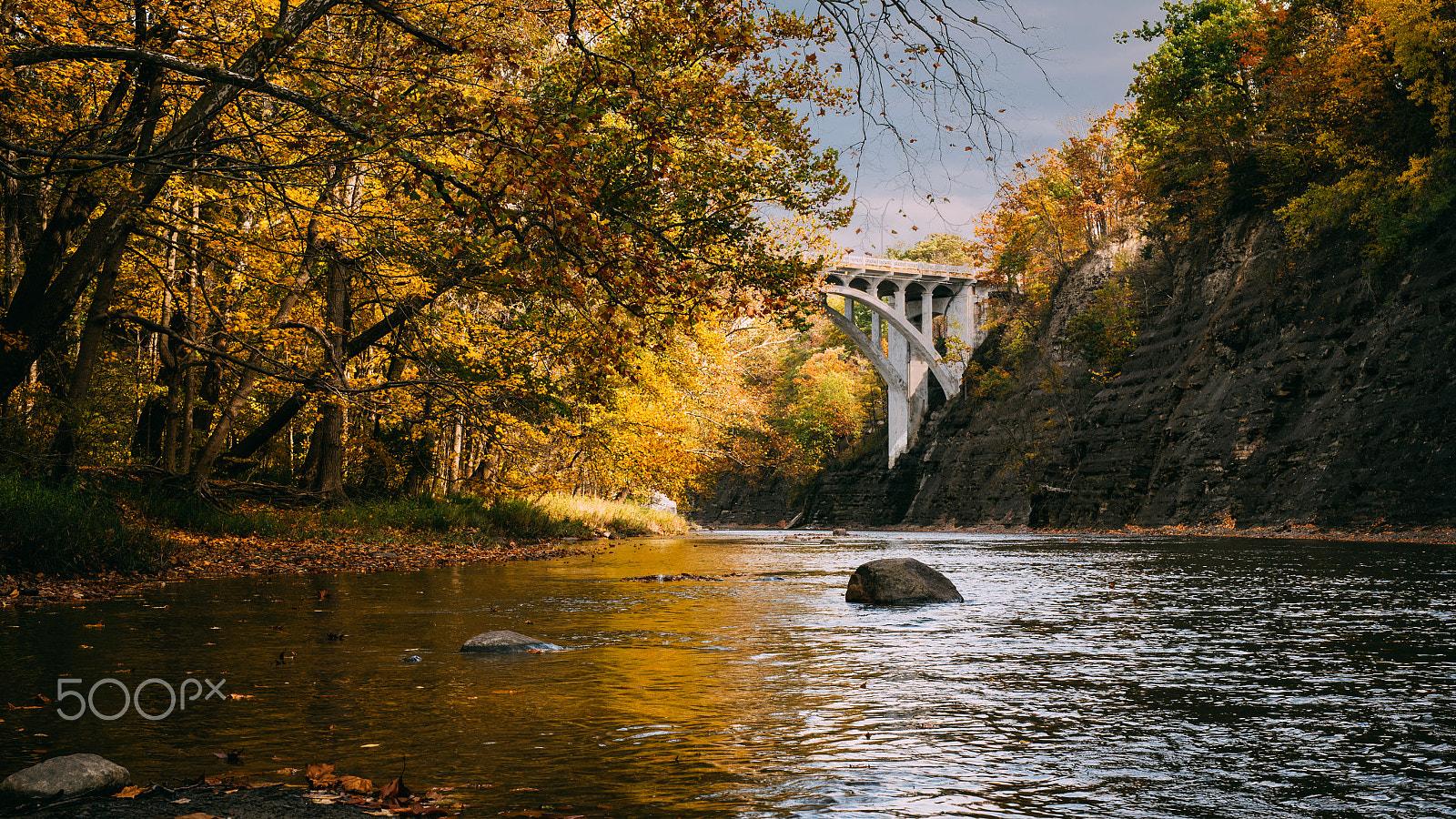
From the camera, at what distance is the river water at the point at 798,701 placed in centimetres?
345

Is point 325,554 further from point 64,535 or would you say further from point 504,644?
point 504,644

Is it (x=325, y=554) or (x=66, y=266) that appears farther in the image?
(x=325, y=554)

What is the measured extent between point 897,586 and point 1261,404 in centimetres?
2043

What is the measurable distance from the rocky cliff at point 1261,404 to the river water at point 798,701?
43.9 ft

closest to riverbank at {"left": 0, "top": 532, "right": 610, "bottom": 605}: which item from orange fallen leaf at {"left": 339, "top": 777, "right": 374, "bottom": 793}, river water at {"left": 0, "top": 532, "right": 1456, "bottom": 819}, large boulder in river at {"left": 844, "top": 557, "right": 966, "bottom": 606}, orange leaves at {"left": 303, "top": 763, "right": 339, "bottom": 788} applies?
river water at {"left": 0, "top": 532, "right": 1456, "bottom": 819}

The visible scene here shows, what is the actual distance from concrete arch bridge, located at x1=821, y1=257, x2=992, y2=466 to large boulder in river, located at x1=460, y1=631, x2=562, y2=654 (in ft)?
179

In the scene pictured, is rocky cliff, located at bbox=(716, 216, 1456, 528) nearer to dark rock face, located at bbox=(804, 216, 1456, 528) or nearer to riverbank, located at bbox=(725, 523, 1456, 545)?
dark rock face, located at bbox=(804, 216, 1456, 528)

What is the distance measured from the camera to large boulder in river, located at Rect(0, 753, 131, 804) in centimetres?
314

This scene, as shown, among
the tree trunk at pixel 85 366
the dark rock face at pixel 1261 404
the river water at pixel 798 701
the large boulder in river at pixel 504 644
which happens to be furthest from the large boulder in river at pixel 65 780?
the dark rock face at pixel 1261 404

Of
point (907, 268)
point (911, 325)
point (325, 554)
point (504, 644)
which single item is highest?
point (907, 268)

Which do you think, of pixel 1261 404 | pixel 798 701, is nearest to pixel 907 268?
pixel 1261 404

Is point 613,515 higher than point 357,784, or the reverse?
point 357,784

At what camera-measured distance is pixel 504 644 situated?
6.60 metres

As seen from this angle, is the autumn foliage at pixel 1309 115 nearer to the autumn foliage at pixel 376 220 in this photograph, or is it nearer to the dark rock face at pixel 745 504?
the autumn foliage at pixel 376 220
